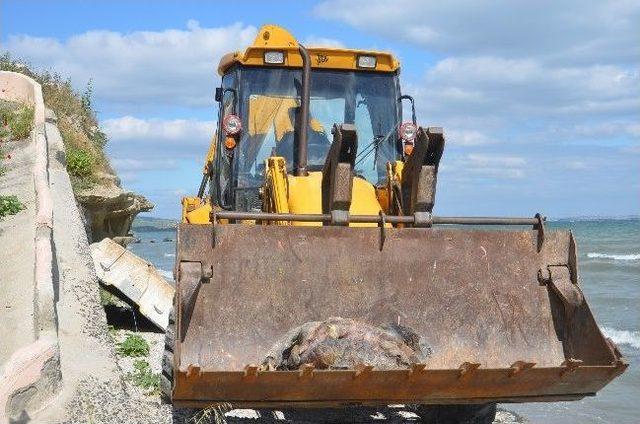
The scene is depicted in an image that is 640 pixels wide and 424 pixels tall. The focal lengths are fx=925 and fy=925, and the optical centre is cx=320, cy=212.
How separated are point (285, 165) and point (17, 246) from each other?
381 centimetres

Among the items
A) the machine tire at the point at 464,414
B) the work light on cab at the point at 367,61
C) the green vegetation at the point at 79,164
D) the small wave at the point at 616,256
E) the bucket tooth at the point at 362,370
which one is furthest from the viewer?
the small wave at the point at 616,256

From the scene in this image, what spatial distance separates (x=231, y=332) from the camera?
626 cm

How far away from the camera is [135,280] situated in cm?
1212

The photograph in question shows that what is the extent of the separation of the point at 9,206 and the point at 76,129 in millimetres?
7941

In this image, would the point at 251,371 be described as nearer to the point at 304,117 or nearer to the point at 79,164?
the point at 304,117

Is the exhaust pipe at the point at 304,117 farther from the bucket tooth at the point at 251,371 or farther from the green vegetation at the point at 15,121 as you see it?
the green vegetation at the point at 15,121

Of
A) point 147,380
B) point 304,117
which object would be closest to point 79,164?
point 147,380

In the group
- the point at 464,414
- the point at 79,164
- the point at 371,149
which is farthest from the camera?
the point at 79,164

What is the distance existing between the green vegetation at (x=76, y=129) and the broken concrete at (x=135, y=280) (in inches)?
149

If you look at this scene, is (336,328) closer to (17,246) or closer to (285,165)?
(285,165)

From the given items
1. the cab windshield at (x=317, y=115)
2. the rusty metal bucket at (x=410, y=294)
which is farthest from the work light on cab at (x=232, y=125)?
the rusty metal bucket at (x=410, y=294)

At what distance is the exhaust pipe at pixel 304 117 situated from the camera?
769 cm

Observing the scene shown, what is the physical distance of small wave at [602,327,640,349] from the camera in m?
16.5

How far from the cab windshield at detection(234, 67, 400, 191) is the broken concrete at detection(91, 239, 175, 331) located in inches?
180
